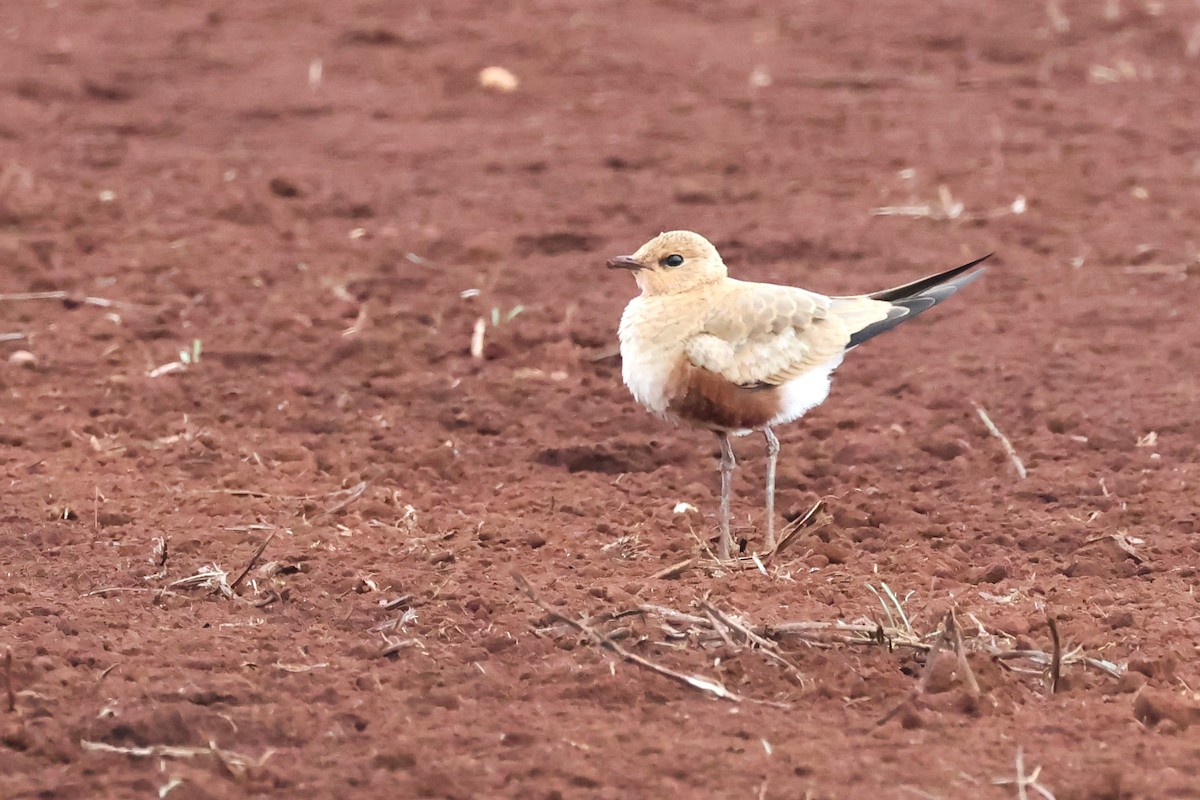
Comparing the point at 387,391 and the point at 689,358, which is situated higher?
the point at 689,358

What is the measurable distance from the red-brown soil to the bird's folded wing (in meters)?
0.56

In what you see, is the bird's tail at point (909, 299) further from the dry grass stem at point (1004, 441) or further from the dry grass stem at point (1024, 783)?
the dry grass stem at point (1024, 783)

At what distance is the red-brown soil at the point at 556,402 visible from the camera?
3.58m

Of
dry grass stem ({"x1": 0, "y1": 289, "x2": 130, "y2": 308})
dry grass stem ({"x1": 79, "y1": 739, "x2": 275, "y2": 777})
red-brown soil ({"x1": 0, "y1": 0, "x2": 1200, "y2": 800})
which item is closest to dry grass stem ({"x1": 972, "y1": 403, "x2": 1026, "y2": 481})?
red-brown soil ({"x1": 0, "y1": 0, "x2": 1200, "y2": 800})

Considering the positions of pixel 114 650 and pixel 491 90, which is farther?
pixel 491 90

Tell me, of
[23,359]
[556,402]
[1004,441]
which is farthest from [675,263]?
[23,359]

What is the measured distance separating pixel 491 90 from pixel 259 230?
229 centimetres

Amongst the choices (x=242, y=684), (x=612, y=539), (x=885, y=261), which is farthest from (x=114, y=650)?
(x=885, y=261)

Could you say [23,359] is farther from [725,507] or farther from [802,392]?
[802,392]

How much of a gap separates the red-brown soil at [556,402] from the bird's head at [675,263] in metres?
0.77

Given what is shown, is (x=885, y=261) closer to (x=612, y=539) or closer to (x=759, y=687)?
(x=612, y=539)

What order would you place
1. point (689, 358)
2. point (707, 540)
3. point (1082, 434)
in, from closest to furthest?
point (689, 358) → point (707, 540) → point (1082, 434)

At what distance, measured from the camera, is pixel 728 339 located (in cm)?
440

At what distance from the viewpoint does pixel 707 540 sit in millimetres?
4695
